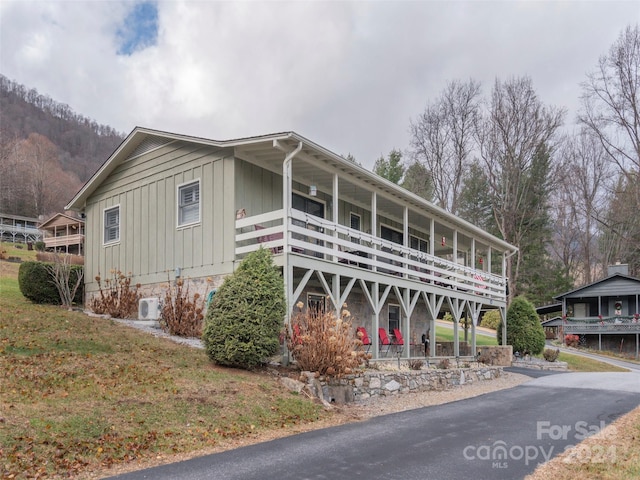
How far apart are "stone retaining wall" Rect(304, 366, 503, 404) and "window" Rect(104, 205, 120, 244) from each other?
935cm

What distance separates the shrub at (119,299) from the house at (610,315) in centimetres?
2769

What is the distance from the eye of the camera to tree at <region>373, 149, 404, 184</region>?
41956mm

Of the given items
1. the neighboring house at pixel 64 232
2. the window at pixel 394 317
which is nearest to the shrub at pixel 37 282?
the window at pixel 394 317

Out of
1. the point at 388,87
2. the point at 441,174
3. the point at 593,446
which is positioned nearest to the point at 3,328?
the point at 593,446

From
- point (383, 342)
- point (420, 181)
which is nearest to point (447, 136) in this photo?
point (420, 181)

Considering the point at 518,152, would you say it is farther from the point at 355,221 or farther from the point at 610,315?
the point at 355,221

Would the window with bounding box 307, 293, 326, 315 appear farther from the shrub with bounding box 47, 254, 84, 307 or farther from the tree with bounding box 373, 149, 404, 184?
the tree with bounding box 373, 149, 404, 184

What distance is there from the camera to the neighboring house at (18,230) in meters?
45.4

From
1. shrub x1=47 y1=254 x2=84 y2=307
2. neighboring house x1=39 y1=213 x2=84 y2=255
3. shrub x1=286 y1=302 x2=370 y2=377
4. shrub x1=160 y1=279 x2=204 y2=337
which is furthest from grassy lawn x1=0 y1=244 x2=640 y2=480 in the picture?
neighboring house x1=39 y1=213 x2=84 y2=255

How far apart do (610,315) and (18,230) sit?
46494mm

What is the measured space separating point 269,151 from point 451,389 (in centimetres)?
763

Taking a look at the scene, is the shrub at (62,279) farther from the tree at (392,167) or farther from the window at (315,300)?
the tree at (392,167)

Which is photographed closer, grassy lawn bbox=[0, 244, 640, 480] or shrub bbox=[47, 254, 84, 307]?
grassy lawn bbox=[0, 244, 640, 480]

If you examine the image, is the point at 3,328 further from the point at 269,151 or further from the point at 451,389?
the point at 451,389
